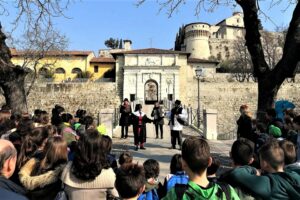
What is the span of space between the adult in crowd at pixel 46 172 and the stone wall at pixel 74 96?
38078 mm

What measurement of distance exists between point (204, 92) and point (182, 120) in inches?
1293

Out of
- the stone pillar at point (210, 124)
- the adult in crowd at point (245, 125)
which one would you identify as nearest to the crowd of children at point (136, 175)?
the adult in crowd at point (245, 125)

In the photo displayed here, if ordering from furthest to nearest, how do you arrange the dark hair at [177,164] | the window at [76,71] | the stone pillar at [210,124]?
1. the window at [76,71]
2. the stone pillar at [210,124]
3. the dark hair at [177,164]

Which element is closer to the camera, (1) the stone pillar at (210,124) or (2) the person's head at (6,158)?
(2) the person's head at (6,158)

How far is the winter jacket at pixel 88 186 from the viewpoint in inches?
117

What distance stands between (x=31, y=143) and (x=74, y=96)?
128 ft

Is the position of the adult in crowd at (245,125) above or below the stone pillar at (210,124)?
above

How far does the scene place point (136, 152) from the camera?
1005cm

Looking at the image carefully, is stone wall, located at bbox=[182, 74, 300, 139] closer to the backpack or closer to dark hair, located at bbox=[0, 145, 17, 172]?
the backpack

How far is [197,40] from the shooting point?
68.0m

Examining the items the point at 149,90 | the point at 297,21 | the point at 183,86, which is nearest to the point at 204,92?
the point at 183,86

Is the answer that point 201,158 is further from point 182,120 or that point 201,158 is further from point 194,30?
→ point 194,30

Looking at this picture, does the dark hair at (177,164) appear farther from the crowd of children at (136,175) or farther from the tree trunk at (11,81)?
the tree trunk at (11,81)

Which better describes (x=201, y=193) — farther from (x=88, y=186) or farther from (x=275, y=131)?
(x=275, y=131)
